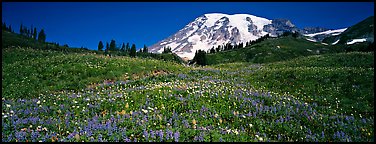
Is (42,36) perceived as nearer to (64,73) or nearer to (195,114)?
(64,73)

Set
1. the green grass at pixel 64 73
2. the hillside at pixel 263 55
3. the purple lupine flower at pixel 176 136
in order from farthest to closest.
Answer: the hillside at pixel 263 55 → the green grass at pixel 64 73 → the purple lupine flower at pixel 176 136

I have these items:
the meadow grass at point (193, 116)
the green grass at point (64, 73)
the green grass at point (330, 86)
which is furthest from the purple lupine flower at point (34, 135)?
the green grass at point (330, 86)

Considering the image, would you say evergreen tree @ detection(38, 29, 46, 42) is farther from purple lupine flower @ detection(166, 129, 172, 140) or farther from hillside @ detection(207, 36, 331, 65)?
purple lupine flower @ detection(166, 129, 172, 140)

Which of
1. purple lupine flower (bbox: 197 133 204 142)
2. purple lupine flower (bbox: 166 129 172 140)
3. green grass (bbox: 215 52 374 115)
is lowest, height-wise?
purple lupine flower (bbox: 197 133 204 142)

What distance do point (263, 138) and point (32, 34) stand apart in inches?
8120

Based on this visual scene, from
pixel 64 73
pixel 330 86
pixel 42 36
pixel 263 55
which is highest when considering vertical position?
pixel 42 36

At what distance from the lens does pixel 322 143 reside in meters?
7.52

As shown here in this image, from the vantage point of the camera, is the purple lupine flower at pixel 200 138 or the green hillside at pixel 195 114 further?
the green hillside at pixel 195 114

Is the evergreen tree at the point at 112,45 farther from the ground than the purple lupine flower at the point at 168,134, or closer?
farther from the ground

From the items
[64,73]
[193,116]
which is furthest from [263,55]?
[193,116]

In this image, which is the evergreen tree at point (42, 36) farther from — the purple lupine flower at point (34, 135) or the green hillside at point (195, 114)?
the purple lupine flower at point (34, 135)

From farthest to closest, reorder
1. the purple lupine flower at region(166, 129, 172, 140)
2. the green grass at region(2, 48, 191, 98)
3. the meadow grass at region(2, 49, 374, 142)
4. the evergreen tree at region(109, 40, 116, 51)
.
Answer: the evergreen tree at region(109, 40, 116, 51), the green grass at region(2, 48, 191, 98), the meadow grass at region(2, 49, 374, 142), the purple lupine flower at region(166, 129, 172, 140)

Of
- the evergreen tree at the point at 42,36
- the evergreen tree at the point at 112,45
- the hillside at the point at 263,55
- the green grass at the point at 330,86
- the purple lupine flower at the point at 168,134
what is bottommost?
the purple lupine flower at the point at 168,134

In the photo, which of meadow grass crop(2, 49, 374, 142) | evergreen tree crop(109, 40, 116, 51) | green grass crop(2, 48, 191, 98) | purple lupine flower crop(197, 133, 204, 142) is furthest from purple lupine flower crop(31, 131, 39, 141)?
evergreen tree crop(109, 40, 116, 51)
